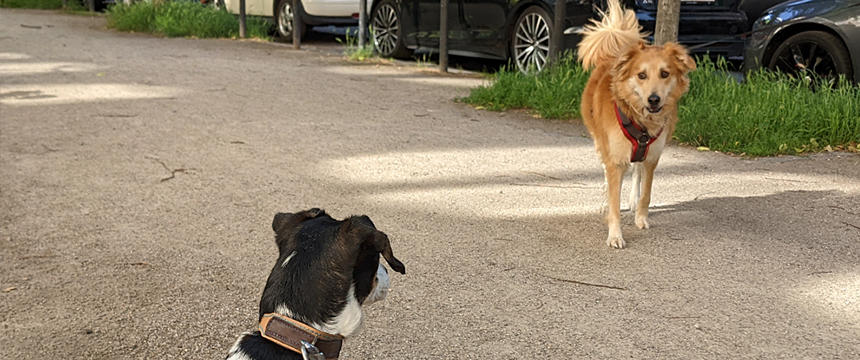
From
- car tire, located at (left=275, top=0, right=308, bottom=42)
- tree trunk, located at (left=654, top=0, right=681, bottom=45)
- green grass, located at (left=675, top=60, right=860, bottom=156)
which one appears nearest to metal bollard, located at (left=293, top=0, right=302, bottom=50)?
car tire, located at (left=275, top=0, right=308, bottom=42)

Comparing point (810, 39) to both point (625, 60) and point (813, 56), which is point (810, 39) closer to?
point (813, 56)

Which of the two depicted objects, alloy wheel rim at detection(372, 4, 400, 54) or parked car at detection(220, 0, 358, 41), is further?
parked car at detection(220, 0, 358, 41)

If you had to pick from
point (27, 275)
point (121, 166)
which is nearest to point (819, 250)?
point (27, 275)

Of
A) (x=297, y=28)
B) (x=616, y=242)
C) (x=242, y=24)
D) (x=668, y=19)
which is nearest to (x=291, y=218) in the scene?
(x=616, y=242)

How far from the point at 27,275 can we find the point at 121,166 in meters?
2.37

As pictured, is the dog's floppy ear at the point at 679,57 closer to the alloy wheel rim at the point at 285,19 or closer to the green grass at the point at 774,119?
the green grass at the point at 774,119

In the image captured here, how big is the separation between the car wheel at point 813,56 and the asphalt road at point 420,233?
1.51 meters

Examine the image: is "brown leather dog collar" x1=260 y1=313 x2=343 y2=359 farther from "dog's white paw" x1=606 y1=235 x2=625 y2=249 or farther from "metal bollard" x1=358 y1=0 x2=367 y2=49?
"metal bollard" x1=358 y1=0 x2=367 y2=49

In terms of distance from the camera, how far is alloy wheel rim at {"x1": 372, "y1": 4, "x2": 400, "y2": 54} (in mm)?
13768

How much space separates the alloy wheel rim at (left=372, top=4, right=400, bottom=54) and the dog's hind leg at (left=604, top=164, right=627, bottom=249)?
8819 millimetres

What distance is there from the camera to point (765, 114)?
25.3 feet

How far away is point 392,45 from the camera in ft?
45.8

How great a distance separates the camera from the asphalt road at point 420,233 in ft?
12.7

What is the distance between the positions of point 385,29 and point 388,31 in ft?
0.30
